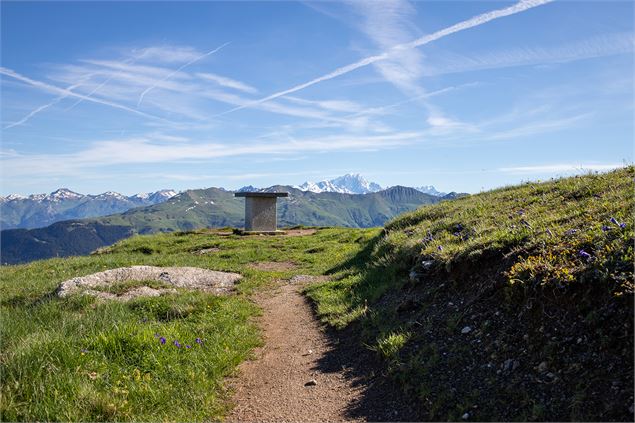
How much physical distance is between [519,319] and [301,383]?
3.77m

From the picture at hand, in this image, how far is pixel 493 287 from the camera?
752 cm

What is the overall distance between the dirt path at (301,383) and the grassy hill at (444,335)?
41 centimetres

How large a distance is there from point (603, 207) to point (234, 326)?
8.59 meters

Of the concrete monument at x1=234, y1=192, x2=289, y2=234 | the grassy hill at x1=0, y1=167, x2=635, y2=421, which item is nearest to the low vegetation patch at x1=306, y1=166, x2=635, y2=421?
the grassy hill at x1=0, y1=167, x2=635, y2=421

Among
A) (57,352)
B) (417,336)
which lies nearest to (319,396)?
(417,336)

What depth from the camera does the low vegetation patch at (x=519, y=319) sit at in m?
5.00

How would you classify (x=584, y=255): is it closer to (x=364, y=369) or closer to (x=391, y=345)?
(x=391, y=345)

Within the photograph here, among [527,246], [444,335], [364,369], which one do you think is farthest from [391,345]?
[527,246]

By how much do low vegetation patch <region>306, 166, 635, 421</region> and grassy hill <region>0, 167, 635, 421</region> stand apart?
2 centimetres

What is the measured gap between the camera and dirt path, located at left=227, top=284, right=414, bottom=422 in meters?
6.25

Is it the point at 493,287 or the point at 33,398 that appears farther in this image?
the point at 493,287

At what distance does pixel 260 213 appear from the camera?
3756 centimetres

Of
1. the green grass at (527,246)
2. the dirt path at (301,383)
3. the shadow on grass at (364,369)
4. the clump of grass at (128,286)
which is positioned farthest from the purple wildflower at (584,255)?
the clump of grass at (128,286)

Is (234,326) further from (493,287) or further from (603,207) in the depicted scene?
(603,207)
